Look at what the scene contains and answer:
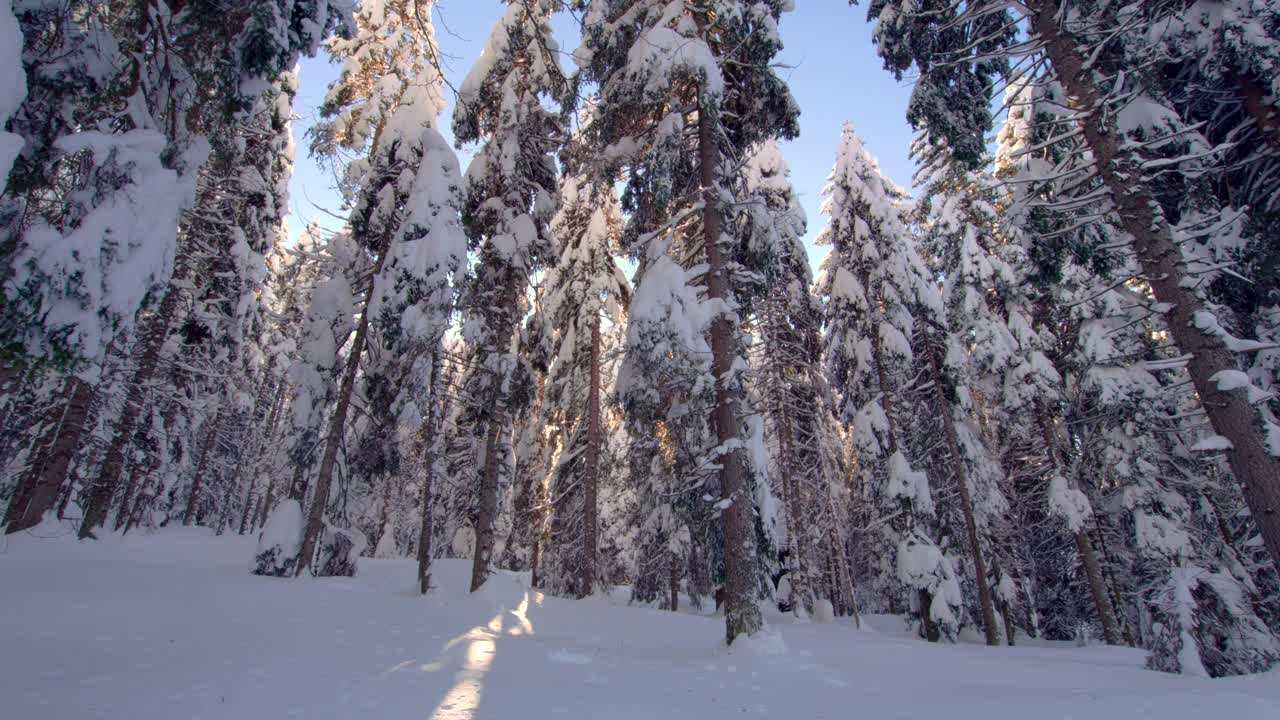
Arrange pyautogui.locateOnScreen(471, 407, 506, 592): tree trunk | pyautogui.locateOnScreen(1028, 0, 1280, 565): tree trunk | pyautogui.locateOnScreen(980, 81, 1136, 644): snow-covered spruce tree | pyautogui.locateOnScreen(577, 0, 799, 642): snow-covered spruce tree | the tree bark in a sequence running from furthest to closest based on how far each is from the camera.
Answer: pyautogui.locateOnScreen(980, 81, 1136, 644): snow-covered spruce tree
pyautogui.locateOnScreen(471, 407, 506, 592): tree trunk
pyautogui.locateOnScreen(577, 0, 799, 642): snow-covered spruce tree
the tree bark
pyautogui.locateOnScreen(1028, 0, 1280, 565): tree trunk

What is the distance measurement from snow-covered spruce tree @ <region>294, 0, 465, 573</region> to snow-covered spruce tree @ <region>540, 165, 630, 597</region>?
17.5ft

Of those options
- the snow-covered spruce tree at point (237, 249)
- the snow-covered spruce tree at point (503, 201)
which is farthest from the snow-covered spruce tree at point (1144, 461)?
the snow-covered spruce tree at point (237, 249)

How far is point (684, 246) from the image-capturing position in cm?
1050

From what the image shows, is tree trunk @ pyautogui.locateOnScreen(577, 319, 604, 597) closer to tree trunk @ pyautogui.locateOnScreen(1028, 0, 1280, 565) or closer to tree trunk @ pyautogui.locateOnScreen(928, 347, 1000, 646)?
tree trunk @ pyautogui.locateOnScreen(928, 347, 1000, 646)

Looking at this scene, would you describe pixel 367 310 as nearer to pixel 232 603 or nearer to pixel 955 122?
pixel 232 603

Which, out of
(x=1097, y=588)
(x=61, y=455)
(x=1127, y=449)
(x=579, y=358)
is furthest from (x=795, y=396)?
(x=61, y=455)

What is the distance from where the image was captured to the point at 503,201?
13.5 metres

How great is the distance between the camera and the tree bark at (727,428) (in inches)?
292

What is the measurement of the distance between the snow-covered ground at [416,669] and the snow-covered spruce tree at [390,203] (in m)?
4.36

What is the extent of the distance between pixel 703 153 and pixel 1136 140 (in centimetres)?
617

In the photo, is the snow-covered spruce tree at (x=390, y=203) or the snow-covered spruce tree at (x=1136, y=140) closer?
the snow-covered spruce tree at (x=1136, y=140)

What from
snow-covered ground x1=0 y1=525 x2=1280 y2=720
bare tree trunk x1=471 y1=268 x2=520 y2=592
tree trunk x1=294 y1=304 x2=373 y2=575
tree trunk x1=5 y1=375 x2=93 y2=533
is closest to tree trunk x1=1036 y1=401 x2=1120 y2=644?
snow-covered ground x1=0 y1=525 x2=1280 y2=720

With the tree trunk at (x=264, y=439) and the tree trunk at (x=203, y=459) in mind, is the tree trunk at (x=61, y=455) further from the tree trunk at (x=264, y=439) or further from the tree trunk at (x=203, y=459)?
the tree trunk at (x=264, y=439)

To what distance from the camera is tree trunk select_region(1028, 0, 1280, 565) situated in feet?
19.9
